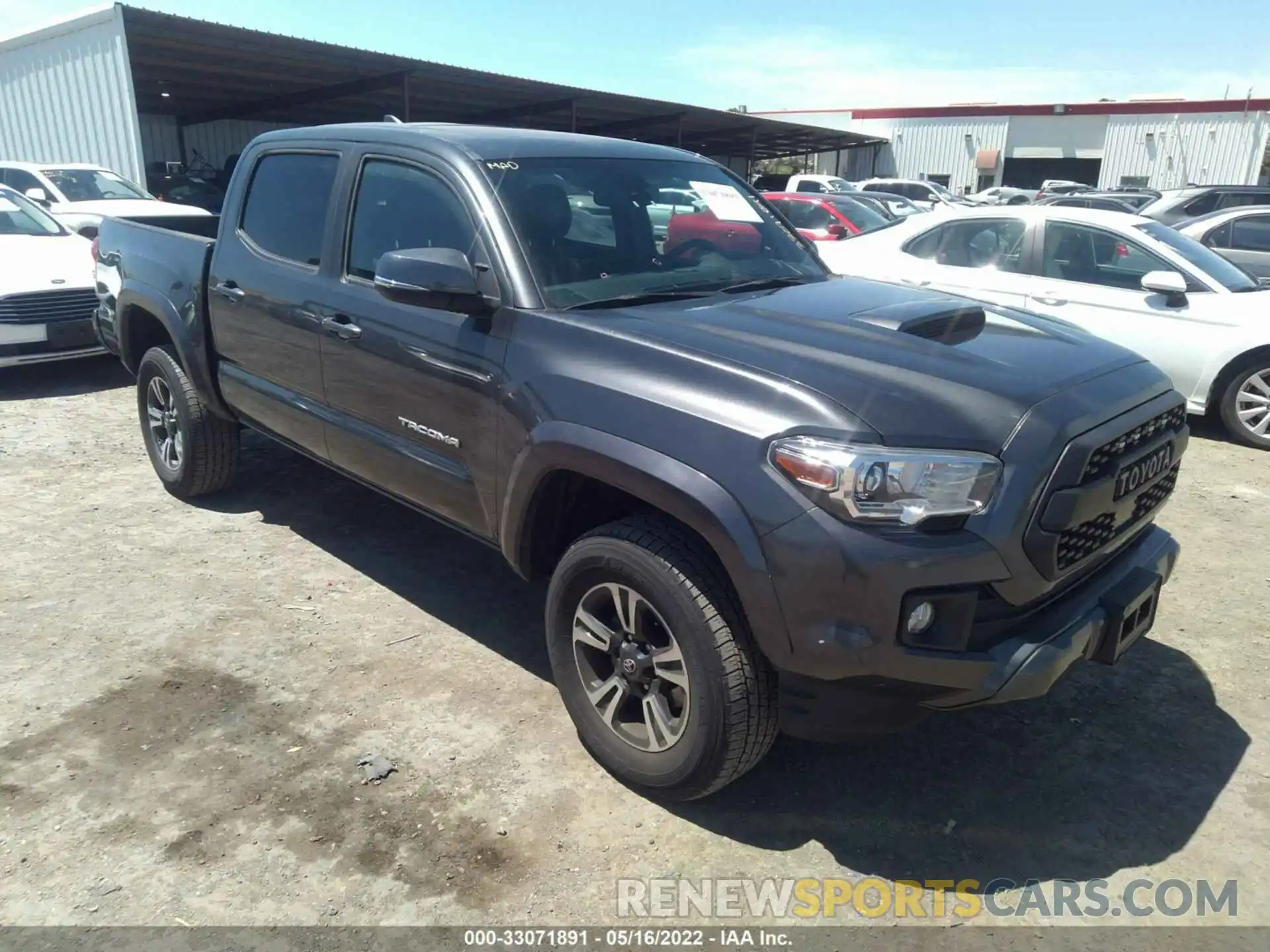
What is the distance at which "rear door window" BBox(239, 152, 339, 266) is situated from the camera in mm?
3963

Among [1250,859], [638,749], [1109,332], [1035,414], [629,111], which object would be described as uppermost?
[629,111]

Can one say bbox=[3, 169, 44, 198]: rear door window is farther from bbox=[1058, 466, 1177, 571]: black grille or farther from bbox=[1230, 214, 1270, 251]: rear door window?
bbox=[1230, 214, 1270, 251]: rear door window

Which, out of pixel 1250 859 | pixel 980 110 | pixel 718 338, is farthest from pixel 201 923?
pixel 980 110

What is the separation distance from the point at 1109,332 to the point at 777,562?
562cm

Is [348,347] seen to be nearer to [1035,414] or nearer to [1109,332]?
[1035,414]

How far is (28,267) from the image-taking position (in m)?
7.83

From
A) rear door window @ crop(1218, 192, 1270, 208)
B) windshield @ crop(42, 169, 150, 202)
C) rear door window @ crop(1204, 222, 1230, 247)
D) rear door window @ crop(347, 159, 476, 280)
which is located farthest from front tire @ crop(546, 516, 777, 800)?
rear door window @ crop(1218, 192, 1270, 208)

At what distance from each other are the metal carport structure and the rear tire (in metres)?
11.8

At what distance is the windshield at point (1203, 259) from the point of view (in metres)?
6.84

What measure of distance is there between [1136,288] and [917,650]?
571 centimetres

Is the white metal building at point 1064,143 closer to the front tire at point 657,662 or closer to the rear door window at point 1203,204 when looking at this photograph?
the rear door window at point 1203,204

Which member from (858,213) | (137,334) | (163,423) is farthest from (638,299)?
(858,213)

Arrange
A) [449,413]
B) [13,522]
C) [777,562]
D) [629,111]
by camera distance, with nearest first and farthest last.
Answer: [777,562] → [449,413] → [13,522] → [629,111]

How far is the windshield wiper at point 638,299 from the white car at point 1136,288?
4408 mm
